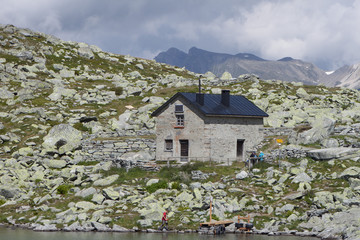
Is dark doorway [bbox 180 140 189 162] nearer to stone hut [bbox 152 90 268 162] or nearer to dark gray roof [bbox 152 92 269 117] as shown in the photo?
stone hut [bbox 152 90 268 162]

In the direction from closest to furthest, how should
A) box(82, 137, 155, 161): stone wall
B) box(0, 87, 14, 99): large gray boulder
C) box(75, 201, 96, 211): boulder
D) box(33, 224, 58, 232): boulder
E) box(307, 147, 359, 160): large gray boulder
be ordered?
box(33, 224, 58, 232): boulder, box(75, 201, 96, 211): boulder, box(307, 147, 359, 160): large gray boulder, box(82, 137, 155, 161): stone wall, box(0, 87, 14, 99): large gray boulder

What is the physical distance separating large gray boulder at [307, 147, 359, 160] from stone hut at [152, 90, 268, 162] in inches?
329

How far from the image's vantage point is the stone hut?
45781 mm

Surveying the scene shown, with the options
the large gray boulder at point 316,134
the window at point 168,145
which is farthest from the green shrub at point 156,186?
the large gray boulder at point 316,134

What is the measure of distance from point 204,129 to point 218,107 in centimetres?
365

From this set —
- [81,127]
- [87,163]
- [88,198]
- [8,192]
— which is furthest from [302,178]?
[81,127]

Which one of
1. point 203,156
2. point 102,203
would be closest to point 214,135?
point 203,156

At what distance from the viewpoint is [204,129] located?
45750 millimetres

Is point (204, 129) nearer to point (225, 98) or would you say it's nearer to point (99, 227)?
point (225, 98)

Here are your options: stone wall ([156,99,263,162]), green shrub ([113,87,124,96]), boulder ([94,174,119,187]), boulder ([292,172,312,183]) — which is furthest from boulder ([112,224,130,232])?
green shrub ([113,87,124,96])

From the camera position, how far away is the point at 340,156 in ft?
132

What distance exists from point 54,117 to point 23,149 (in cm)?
1330

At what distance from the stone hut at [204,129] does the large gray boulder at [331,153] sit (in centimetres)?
835

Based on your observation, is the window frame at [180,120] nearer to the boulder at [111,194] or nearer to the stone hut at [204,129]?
the stone hut at [204,129]
